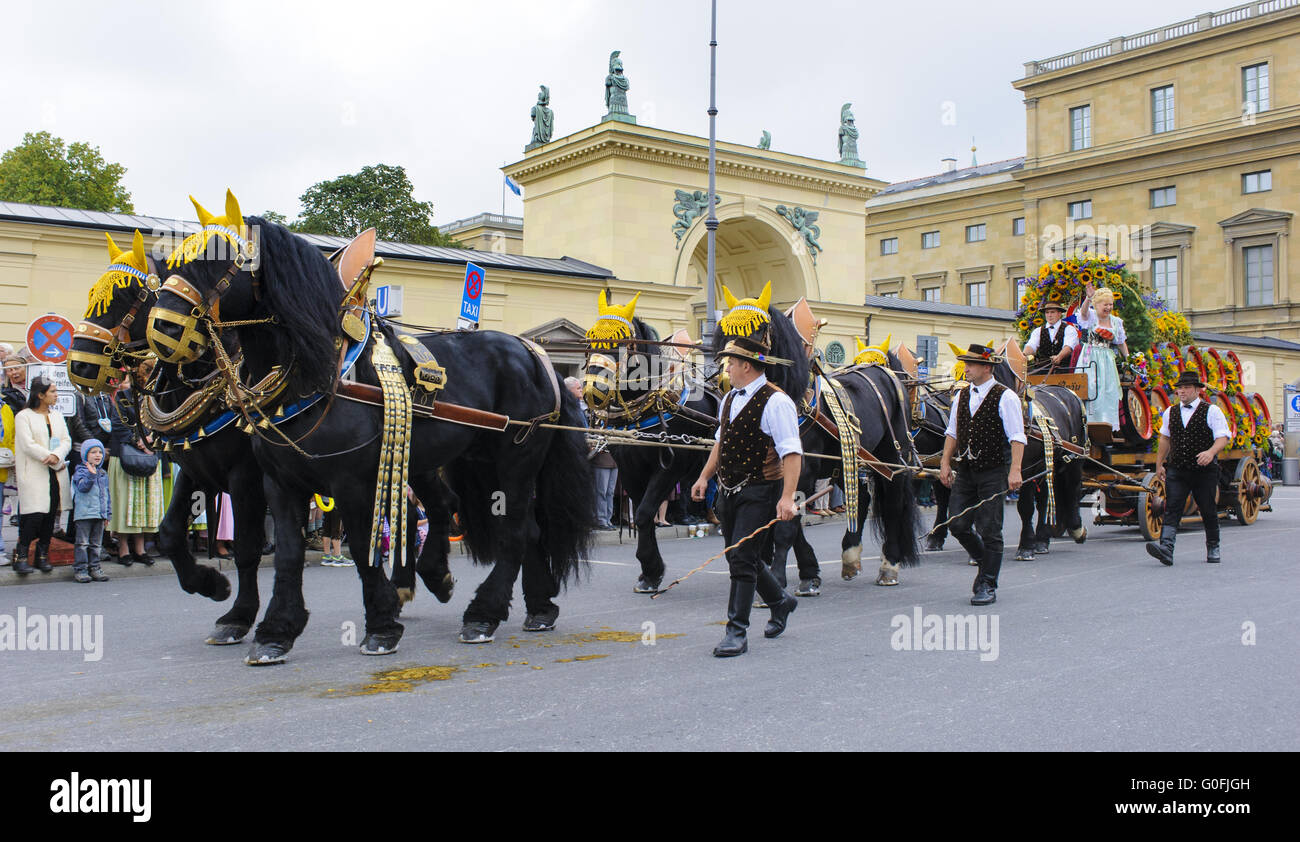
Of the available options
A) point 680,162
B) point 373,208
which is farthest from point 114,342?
point 373,208

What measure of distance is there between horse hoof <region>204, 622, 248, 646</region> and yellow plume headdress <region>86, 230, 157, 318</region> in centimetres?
205

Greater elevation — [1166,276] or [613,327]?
[1166,276]

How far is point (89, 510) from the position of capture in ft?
34.3

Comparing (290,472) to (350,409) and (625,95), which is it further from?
(625,95)

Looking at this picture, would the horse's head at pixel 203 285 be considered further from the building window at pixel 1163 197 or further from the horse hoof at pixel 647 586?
the building window at pixel 1163 197

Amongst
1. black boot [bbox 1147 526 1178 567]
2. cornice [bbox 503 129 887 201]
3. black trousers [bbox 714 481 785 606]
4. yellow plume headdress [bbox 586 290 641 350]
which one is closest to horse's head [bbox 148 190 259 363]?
black trousers [bbox 714 481 785 606]

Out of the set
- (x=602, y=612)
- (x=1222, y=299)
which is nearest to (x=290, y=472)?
(x=602, y=612)

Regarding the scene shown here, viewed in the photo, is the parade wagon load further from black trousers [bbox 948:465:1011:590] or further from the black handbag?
the black handbag

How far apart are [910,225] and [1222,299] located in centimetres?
1546

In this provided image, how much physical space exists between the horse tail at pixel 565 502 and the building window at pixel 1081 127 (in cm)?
4932

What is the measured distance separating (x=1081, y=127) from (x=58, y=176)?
41.8 meters

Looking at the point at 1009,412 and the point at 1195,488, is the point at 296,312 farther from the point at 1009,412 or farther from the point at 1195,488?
the point at 1195,488

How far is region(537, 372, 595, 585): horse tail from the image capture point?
25.6 ft

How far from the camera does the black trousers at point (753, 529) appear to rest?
22.7 ft
